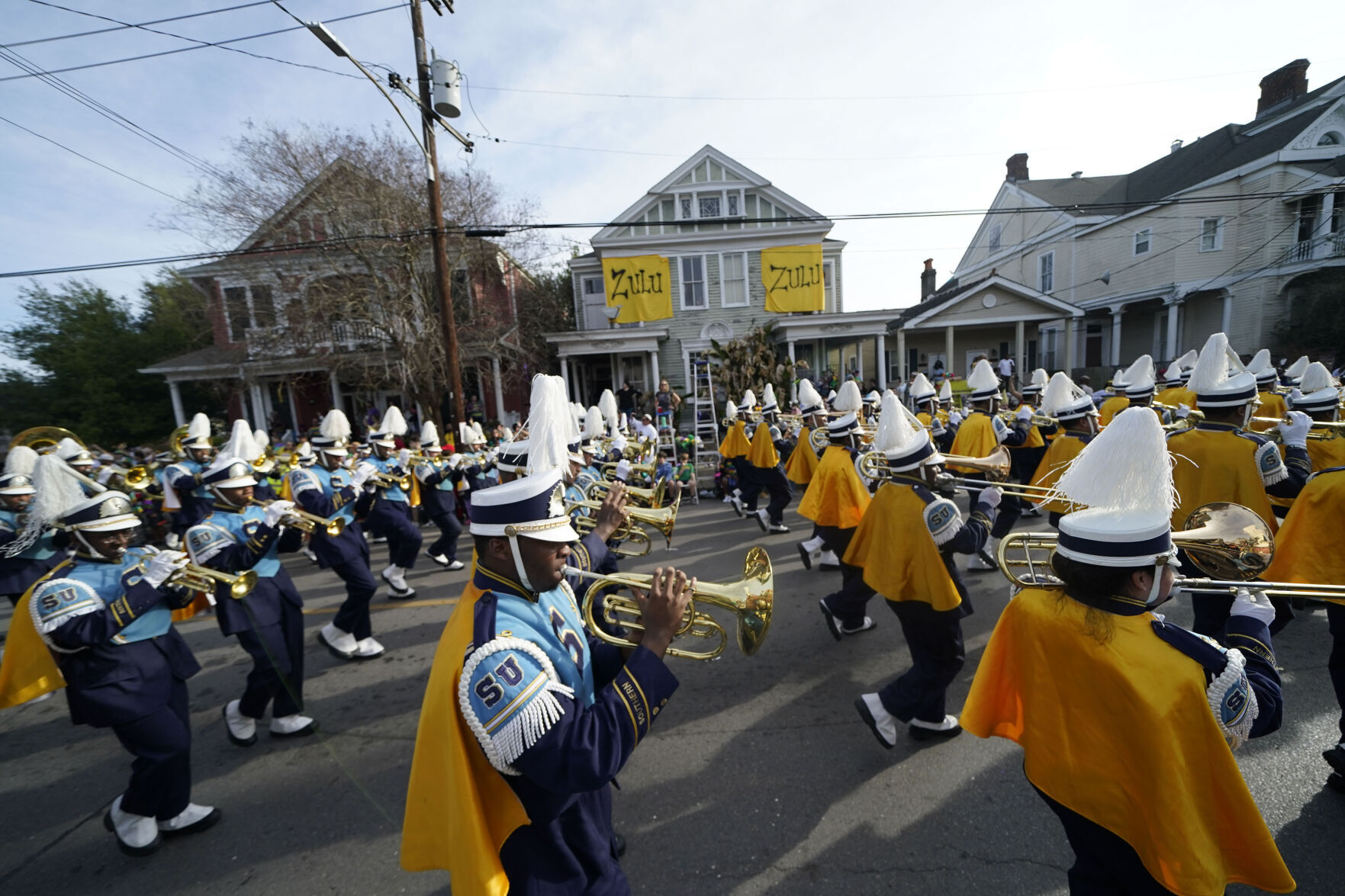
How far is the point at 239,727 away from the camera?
4148mm

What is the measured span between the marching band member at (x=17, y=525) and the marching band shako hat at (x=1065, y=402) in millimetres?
11042

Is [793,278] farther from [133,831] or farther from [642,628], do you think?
[133,831]

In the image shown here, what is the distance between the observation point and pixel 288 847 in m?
3.19

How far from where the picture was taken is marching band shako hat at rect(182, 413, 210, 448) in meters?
7.84

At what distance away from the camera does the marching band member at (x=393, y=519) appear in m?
6.84

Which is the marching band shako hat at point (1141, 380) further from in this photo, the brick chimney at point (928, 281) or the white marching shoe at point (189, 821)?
the brick chimney at point (928, 281)

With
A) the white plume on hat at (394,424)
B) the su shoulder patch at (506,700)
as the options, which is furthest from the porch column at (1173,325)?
the su shoulder patch at (506,700)

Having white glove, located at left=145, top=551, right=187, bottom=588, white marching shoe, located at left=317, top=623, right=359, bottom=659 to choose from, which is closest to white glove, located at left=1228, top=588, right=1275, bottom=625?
white glove, located at left=145, top=551, right=187, bottom=588

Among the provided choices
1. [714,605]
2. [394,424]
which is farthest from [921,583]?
[394,424]

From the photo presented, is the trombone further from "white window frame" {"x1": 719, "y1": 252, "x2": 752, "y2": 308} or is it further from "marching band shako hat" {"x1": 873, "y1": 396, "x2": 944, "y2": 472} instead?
"white window frame" {"x1": 719, "y1": 252, "x2": 752, "y2": 308}

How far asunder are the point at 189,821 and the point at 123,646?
117 centimetres

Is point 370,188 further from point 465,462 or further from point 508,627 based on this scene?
point 508,627

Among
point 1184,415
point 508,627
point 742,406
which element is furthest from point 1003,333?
point 508,627

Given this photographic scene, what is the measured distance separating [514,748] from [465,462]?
7684 millimetres
